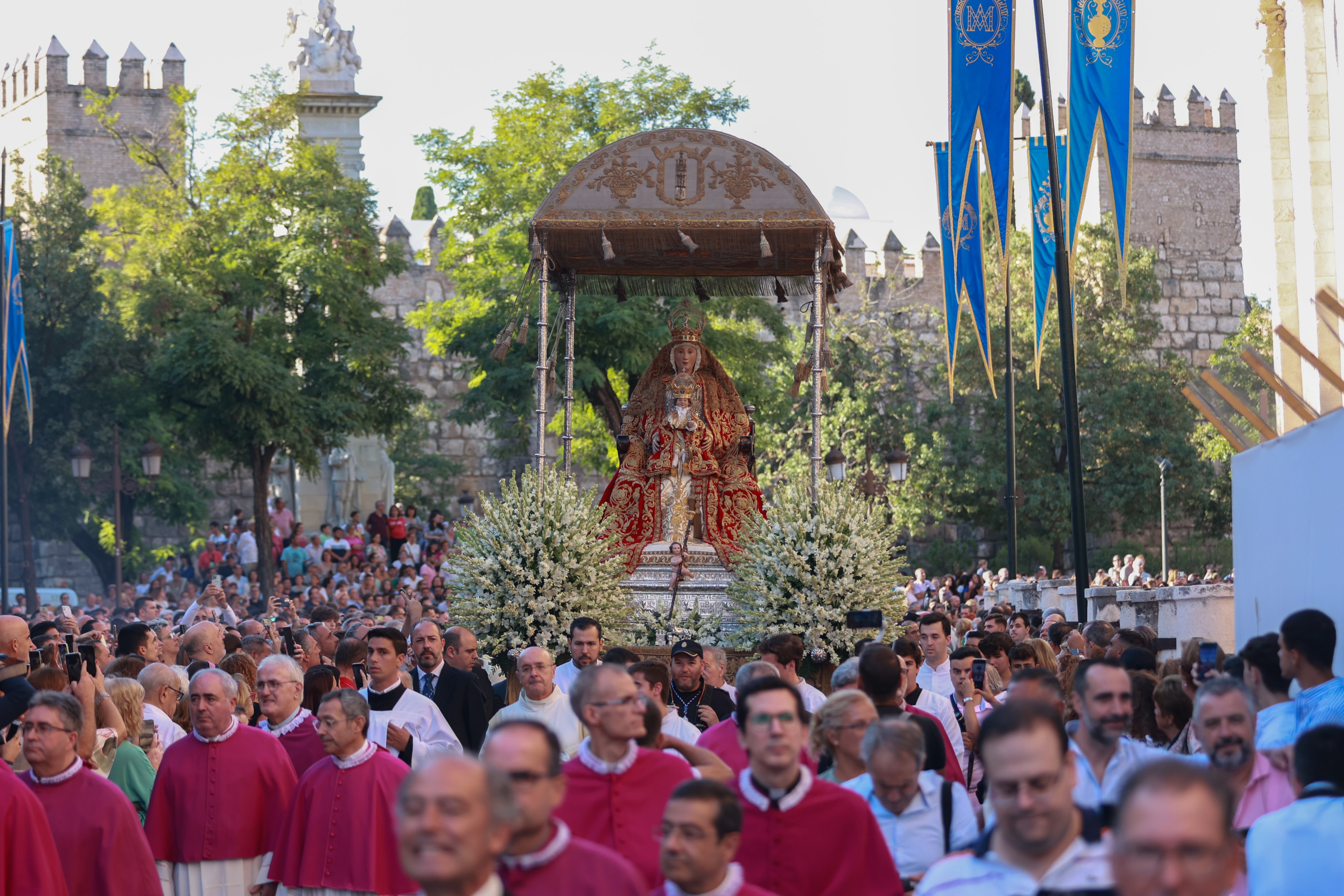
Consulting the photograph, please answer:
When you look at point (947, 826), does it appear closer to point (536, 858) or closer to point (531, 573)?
point (536, 858)

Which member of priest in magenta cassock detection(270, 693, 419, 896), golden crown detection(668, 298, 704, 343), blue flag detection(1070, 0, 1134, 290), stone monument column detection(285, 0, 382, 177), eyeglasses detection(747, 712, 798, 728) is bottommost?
Answer: priest in magenta cassock detection(270, 693, 419, 896)

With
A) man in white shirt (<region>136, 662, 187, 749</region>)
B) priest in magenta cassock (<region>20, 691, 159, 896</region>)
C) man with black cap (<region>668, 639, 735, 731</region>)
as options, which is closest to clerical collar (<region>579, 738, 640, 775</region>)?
priest in magenta cassock (<region>20, 691, 159, 896</region>)

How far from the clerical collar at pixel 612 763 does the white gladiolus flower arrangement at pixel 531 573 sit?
7.54 m

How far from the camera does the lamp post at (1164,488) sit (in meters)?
34.7

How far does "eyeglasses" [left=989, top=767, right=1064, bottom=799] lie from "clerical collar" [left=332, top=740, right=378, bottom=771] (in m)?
3.74

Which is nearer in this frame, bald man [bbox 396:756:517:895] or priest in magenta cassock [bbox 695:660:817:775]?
bald man [bbox 396:756:517:895]

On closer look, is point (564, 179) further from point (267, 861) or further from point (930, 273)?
point (930, 273)

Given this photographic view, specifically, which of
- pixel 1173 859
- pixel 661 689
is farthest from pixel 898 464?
pixel 1173 859

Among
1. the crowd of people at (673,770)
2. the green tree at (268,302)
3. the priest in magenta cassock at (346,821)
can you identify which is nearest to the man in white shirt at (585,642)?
the crowd of people at (673,770)

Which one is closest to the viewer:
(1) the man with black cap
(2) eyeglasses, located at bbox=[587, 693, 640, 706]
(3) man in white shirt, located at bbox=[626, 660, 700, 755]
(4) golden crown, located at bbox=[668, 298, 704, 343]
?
(2) eyeglasses, located at bbox=[587, 693, 640, 706]

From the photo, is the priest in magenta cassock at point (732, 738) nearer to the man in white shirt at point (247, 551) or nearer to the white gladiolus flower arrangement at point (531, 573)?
the white gladiolus flower arrangement at point (531, 573)

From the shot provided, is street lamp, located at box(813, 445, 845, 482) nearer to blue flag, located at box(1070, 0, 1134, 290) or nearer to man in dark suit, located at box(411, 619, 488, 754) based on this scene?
blue flag, located at box(1070, 0, 1134, 290)

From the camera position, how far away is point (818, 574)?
13.0m

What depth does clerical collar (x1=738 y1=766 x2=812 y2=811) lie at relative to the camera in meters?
5.07
